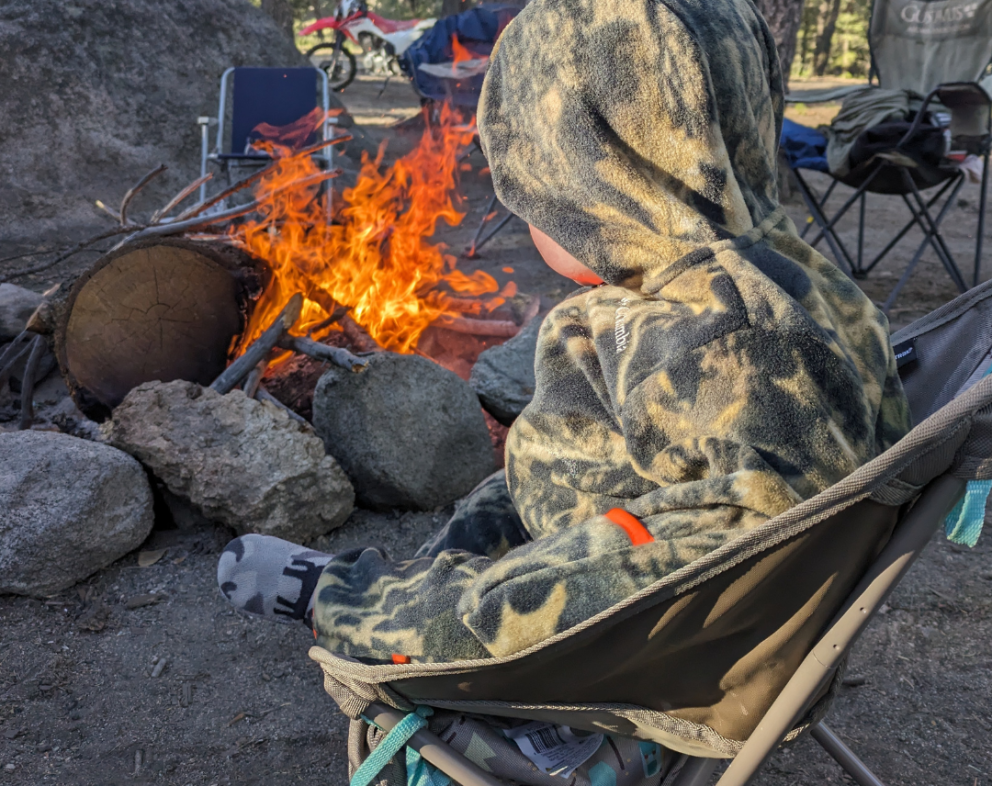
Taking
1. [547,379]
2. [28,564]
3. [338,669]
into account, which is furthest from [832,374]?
[28,564]

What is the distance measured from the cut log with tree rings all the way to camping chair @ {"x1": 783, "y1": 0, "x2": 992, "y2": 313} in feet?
10.9

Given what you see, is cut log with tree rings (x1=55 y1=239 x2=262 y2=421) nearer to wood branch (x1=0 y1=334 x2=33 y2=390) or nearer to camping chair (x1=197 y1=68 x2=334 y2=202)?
wood branch (x1=0 y1=334 x2=33 y2=390)

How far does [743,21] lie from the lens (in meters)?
1.16

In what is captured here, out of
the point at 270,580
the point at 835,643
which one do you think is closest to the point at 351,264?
the point at 270,580

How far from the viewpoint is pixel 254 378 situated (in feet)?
9.93

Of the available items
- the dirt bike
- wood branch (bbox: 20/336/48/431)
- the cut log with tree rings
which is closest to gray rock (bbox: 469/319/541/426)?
the cut log with tree rings

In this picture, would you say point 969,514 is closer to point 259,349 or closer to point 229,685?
point 229,685

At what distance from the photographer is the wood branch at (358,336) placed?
132 inches

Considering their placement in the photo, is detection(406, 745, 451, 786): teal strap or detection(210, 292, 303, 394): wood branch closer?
detection(406, 745, 451, 786): teal strap

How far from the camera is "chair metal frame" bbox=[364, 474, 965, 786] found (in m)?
0.93

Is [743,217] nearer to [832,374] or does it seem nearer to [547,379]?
[832,374]

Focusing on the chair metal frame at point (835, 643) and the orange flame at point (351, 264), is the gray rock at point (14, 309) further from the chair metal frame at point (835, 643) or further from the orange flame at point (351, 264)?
the chair metal frame at point (835, 643)

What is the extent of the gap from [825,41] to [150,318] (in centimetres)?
1949

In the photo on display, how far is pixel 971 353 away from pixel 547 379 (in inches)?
26.7
